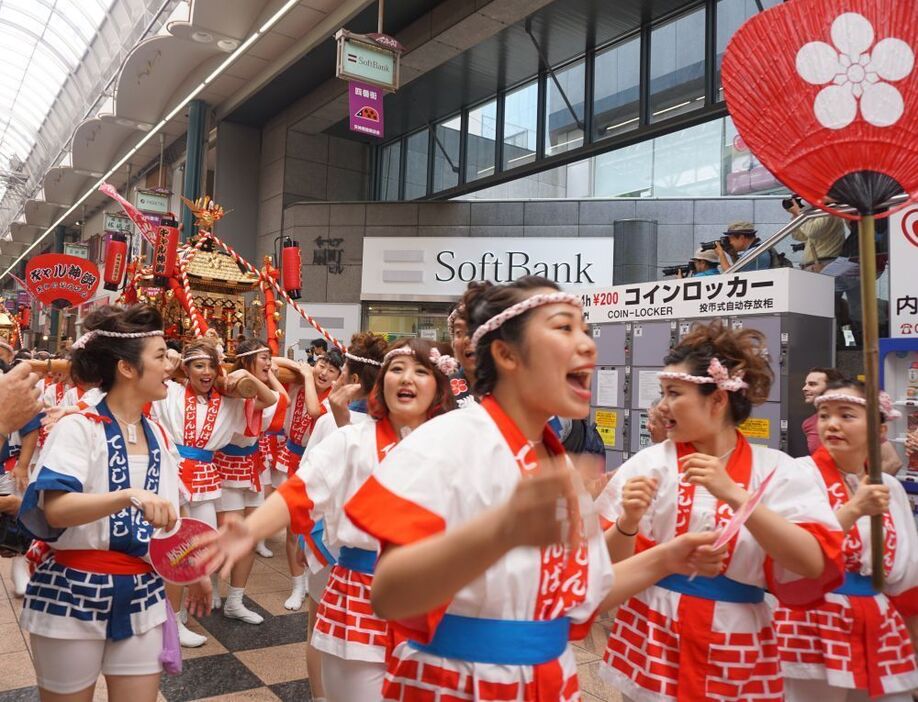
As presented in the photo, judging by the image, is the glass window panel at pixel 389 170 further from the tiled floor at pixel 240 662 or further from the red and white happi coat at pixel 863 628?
the red and white happi coat at pixel 863 628

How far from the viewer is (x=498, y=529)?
970 millimetres

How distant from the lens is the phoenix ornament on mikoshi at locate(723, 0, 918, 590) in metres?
1.96

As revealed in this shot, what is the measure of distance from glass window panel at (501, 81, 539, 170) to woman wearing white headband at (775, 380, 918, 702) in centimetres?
868

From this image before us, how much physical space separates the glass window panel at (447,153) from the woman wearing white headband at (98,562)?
34.8 feet

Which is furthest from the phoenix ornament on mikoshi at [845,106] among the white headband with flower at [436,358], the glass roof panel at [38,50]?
the glass roof panel at [38,50]

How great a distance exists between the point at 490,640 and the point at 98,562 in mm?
1518

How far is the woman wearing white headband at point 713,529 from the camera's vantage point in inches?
71.5

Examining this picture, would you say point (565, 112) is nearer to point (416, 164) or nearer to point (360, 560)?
point (416, 164)

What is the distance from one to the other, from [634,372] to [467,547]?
20.2ft

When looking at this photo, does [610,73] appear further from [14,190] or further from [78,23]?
[14,190]

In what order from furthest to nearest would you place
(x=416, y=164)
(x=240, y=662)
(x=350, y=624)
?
(x=416, y=164) → (x=240, y=662) → (x=350, y=624)

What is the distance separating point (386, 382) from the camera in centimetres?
264

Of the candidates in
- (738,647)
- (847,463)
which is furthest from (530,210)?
(738,647)

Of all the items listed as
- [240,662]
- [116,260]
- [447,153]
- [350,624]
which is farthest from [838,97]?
[447,153]
